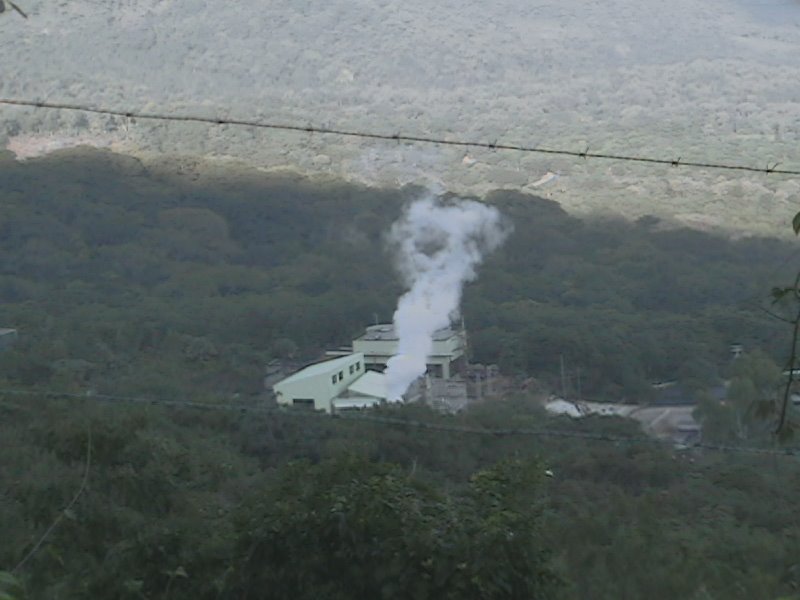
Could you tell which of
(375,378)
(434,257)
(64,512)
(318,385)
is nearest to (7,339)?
(318,385)

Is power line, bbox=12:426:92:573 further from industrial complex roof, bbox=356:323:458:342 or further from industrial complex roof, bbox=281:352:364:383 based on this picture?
industrial complex roof, bbox=356:323:458:342

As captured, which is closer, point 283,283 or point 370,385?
point 370,385

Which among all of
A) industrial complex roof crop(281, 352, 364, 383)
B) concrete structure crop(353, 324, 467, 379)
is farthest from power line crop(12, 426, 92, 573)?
concrete structure crop(353, 324, 467, 379)

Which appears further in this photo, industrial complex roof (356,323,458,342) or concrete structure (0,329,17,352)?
industrial complex roof (356,323,458,342)

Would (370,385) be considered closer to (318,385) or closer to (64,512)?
(318,385)

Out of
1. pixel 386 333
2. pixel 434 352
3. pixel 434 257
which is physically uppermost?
pixel 434 257

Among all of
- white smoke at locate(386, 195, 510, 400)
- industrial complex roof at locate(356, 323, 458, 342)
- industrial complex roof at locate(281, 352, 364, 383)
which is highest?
white smoke at locate(386, 195, 510, 400)

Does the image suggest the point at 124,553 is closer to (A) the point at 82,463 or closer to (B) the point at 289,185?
(A) the point at 82,463
